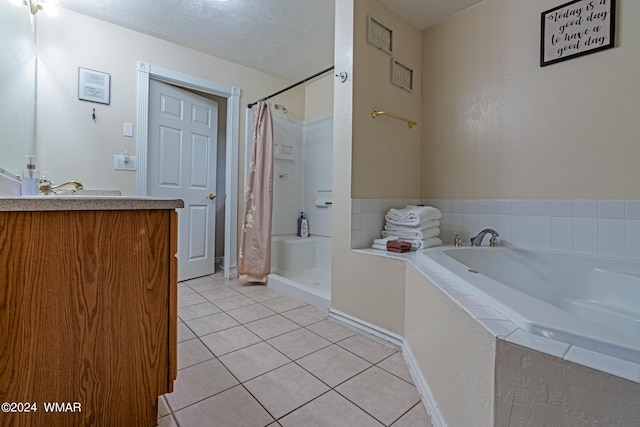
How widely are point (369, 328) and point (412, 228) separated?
0.66 meters

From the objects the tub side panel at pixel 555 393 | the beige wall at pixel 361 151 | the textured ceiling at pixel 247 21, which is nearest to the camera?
the tub side panel at pixel 555 393

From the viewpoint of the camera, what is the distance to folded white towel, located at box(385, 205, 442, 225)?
1.74 metres

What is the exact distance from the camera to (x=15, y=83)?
134 centimetres

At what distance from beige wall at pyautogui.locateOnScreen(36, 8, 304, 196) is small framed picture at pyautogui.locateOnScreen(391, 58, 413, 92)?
1934 millimetres

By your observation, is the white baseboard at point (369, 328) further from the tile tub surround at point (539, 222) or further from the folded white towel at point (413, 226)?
the folded white towel at point (413, 226)

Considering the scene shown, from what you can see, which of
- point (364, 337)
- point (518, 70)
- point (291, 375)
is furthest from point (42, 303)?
point (518, 70)

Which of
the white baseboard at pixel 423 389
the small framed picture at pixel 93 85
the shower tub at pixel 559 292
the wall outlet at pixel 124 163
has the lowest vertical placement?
the white baseboard at pixel 423 389

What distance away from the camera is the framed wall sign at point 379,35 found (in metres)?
1.81

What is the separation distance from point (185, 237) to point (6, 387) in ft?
6.99

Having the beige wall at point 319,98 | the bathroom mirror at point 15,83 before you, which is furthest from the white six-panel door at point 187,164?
the beige wall at point 319,98

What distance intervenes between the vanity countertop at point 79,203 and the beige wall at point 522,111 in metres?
1.87

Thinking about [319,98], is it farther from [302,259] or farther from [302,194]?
[302,259]

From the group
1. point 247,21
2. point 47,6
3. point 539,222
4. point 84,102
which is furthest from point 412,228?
point 47,6

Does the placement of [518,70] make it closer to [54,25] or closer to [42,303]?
[42,303]
